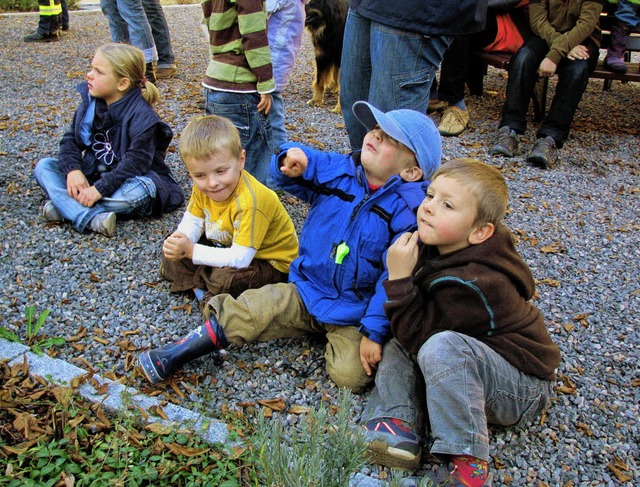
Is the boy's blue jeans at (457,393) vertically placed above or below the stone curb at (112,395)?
above

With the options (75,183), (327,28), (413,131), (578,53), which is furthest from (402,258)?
(327,28)

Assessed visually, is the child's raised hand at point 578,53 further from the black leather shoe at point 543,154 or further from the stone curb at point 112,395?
the stone curb at point 112,395

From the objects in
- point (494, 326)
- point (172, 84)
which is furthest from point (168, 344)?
point (172, 84)

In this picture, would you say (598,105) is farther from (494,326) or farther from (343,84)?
(494,326)

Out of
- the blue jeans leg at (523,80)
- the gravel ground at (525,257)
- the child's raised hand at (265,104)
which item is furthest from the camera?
the blue jeans leg at (523,80)

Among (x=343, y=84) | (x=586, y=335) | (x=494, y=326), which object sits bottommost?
(x=586, y=335)

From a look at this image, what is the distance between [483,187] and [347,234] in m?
0.63

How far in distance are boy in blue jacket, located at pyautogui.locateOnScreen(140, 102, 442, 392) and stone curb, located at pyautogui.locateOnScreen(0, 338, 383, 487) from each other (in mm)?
143

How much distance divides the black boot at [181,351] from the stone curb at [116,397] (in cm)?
10

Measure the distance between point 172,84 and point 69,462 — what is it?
5286 mm

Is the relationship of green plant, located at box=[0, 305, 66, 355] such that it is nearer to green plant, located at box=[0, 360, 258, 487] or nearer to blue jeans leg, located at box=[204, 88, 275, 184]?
green plant, located at box=[0, 360, 258, 487]

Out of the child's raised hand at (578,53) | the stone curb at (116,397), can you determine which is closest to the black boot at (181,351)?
the stone curb at (116,397)

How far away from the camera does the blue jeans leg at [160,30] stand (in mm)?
6559

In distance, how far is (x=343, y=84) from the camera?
3.30 meters
